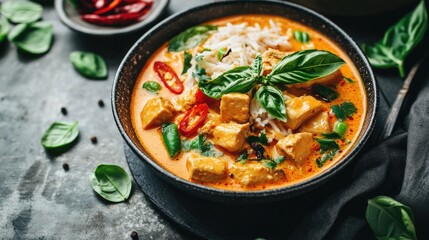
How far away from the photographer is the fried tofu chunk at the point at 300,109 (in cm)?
358

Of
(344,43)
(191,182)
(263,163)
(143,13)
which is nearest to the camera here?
(191,182)

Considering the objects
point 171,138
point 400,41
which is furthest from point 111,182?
point 400,41

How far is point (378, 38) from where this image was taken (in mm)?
4855

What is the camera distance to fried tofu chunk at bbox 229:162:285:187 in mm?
3434

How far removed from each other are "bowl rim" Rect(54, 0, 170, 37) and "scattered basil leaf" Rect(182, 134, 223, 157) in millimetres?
1609

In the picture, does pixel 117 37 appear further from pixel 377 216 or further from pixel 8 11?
pixel 377 216

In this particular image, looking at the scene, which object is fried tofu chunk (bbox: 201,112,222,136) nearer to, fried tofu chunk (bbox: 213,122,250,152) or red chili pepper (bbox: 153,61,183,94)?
fried tofu chunk (bbox: 213,122,250,152)

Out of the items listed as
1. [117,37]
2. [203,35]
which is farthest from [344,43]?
[117,37]

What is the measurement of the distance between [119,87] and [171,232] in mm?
1115

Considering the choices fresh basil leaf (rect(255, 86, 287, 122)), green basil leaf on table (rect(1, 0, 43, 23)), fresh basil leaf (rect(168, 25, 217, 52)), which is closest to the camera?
fresh basil leaf (rect(255, 86, 287, 122))

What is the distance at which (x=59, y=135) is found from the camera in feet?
14.1

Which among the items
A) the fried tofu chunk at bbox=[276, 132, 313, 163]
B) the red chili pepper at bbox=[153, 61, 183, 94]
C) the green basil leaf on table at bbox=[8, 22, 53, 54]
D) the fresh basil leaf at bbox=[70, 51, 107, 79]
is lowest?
the green basil leaf on table at bbox=[8, 22, 53, 54]

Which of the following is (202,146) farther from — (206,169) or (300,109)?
(300,109)

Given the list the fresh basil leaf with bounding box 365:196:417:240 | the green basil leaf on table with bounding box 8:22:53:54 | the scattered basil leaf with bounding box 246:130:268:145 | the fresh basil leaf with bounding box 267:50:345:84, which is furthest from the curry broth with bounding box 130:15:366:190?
the green basil leaf on table with bounding box 8:22:53:54
